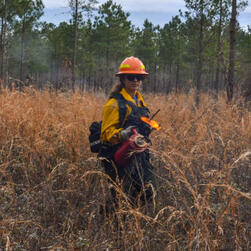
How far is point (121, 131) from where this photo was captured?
2.15m

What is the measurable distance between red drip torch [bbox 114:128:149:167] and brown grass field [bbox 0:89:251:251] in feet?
0.72

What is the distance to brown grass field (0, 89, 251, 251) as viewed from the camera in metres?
1.85

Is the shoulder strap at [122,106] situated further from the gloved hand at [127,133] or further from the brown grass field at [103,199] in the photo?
the brown grass field at [103,199]

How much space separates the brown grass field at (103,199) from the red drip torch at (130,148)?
219 mm

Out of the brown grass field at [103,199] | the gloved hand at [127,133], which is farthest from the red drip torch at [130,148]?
the brown grass field at [103,199]

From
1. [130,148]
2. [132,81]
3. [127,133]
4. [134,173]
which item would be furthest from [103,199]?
[132,81]

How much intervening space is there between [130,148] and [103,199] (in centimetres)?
71

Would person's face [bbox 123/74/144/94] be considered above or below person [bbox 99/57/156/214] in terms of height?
above

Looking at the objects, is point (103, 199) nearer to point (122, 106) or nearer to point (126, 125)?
point (126, 125)

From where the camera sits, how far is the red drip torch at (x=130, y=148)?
204 cm

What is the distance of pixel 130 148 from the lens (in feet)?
7.04

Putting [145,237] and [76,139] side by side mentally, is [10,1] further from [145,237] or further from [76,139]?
[145,237]

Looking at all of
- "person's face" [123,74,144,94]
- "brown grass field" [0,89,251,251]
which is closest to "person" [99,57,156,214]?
"person's face" [123,74,144,94]

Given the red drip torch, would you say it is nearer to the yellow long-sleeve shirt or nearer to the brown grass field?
the yellow long-sleeve shirt
